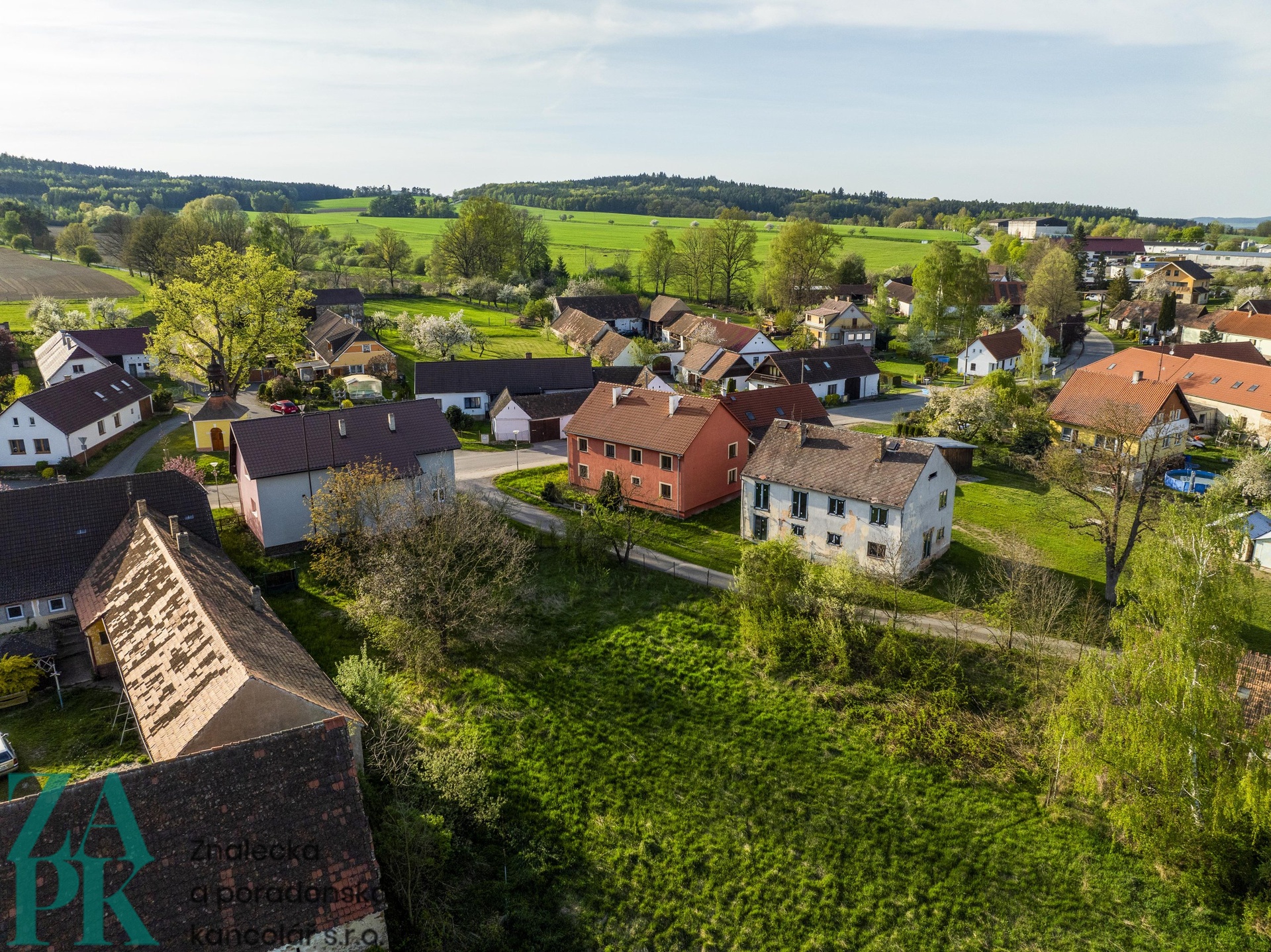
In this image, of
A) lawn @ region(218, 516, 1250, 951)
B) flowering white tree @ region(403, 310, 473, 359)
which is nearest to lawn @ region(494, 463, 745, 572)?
lawn @ region(218, 516, 1250, 951)

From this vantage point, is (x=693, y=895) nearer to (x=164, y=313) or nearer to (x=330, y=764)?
(x=330, y=764)

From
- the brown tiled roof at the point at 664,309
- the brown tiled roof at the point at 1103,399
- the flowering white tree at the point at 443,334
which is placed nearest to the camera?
the brown tiled roof at the point at 1103,399

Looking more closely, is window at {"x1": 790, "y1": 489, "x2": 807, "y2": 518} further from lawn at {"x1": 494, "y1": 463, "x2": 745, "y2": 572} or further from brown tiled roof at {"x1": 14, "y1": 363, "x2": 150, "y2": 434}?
brown tiled roof at {"x1": 14, "y1": 363, "x2": 150, "y2": 434}

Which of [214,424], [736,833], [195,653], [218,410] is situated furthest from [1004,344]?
[195,653]

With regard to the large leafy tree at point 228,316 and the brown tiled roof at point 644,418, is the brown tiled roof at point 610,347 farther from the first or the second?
the brown tiled roof at point 644,418

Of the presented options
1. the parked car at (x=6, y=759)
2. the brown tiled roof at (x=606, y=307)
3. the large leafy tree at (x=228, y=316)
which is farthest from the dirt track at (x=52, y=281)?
the parked car at (x=6, y=759)

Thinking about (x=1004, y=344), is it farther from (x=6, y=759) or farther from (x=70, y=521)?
(x=6, y=759)
